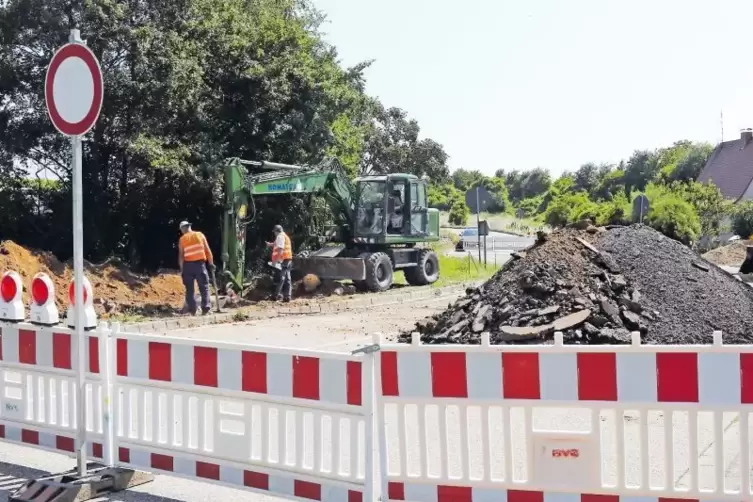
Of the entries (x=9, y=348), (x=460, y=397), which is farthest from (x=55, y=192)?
(x=460, y=397)

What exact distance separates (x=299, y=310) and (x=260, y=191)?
3000 mm

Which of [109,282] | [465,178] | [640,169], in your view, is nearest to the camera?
[109,282]

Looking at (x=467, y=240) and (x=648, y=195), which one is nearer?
(x=648, y=195)

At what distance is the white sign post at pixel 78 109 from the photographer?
5.97 meters

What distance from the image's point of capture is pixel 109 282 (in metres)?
20.5

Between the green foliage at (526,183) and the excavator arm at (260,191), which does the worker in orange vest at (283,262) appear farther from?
the green foliage at (526,183)

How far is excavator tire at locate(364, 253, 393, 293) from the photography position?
22.5 meters

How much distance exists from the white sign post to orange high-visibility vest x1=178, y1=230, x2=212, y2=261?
10937mm

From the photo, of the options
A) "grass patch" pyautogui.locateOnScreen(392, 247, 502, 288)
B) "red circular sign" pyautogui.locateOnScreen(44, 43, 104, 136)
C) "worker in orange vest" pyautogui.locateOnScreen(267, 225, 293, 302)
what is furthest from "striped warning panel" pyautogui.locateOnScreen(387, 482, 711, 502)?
"grass patch" pyautogui.locateOnScreen(392, 247, 502, 288)

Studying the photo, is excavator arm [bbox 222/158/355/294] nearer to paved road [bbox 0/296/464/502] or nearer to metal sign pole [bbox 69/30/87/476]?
paved road [bbox 0/296/464/502]

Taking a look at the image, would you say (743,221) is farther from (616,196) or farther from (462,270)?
(462,270)

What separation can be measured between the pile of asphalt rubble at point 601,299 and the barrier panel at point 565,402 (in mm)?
5466

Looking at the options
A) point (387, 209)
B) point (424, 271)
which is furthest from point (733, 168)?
point (387, 209)

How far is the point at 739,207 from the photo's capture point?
50875 millimetres
